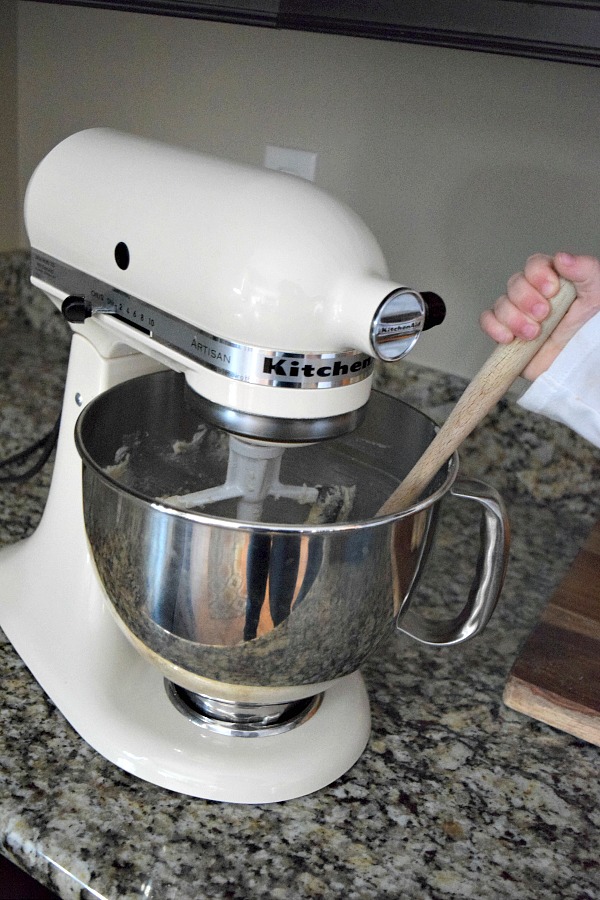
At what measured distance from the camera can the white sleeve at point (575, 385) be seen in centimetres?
66

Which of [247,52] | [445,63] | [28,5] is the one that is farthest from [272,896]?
[28,5]

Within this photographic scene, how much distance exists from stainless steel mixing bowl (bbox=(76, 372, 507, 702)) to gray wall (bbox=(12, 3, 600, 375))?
38cm

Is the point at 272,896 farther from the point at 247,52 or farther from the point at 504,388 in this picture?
the point at 247,52

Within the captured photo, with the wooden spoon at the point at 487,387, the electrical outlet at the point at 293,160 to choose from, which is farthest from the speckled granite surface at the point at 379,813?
the electrical outlet at the point at 293,160

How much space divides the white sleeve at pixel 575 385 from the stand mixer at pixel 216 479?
0.11 meters

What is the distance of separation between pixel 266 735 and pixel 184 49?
84cm

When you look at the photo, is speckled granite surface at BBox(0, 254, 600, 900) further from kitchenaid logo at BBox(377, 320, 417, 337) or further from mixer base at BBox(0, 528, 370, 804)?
kitchenaid logo at BBox(377, 320, 417, 337)

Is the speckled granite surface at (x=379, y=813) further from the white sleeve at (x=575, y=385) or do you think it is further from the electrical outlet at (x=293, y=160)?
the electrical outlet at (x=293, y=160)

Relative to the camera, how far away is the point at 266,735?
0.64 m

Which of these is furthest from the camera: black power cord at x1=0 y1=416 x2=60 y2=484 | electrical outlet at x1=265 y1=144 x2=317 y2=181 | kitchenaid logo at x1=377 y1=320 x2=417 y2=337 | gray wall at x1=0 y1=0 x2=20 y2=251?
gray wall at x1=0 y1=0 x2=20 y2=251

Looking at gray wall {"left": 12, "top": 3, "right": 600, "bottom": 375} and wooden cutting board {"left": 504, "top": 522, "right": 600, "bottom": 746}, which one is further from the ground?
gray wall {"left": 12, "top": 3, "right": 600, "bottom": 375}

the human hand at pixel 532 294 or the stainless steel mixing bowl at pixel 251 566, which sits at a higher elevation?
the human hand at pixel 532 294

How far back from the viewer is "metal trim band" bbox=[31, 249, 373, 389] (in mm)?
497

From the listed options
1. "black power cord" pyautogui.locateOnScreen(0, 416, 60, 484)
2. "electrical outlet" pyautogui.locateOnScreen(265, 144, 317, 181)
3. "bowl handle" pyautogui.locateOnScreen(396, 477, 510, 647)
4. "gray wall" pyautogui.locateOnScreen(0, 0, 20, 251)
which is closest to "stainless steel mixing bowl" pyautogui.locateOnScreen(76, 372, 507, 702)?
"bowl handle" pyautogui.locateOnScreen(396, 477, 510, 647)
